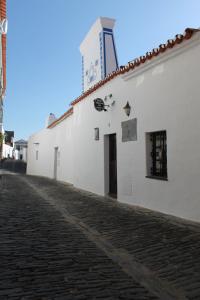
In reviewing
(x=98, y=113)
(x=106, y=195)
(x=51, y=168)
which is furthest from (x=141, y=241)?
(x=51, y=168)

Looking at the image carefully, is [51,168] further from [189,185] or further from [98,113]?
[189,185]

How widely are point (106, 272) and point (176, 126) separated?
409 centimetres

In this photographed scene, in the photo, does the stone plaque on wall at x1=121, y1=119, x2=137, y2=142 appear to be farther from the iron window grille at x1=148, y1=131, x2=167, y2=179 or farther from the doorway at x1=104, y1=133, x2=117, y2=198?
the doorway at x1=104, y1=133, x2=117, y2=198

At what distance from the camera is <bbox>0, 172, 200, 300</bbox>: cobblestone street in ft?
10.6

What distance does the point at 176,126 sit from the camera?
6910 millimetres

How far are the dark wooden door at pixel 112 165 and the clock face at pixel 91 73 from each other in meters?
4.59

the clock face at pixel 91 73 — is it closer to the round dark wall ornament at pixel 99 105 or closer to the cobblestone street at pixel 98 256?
the round dark wall ornament at pixel 99 105

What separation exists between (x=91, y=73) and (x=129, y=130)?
6.65m

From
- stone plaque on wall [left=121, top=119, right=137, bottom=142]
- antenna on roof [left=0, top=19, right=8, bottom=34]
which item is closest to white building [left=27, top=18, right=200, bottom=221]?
stone plaque on wall [left=121, top=119, right=137, bottom=142]

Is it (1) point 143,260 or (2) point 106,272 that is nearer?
(2) point 106,272

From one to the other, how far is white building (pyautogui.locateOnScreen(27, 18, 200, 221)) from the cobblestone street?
0.78m

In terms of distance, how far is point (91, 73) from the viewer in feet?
48.5

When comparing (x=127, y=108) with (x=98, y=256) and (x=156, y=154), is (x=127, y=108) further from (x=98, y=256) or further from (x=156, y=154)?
(x=98, y=256)

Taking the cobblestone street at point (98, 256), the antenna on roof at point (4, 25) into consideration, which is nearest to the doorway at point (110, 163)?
the cobblestone street at point (98, 256)
